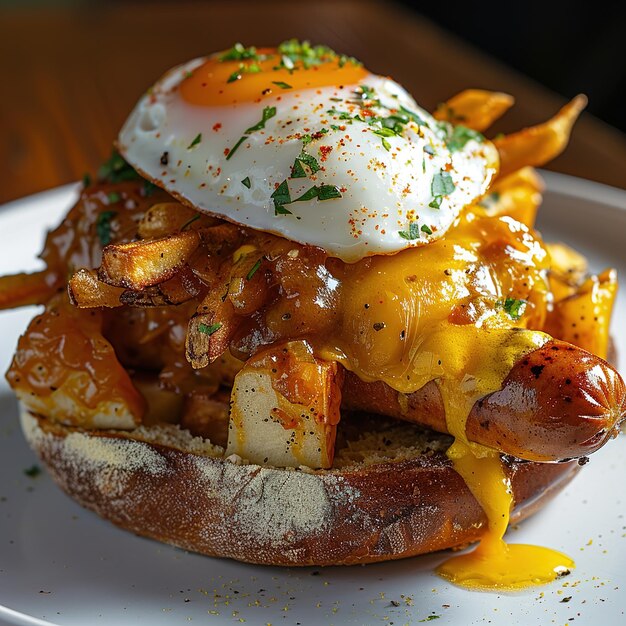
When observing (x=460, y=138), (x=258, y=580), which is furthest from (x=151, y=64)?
(x=258, y=580)

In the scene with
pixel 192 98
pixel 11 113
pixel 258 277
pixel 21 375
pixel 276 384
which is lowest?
pixel 11 113

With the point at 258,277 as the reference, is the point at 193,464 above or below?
below

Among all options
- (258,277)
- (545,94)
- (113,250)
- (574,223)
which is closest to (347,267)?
(258,277)

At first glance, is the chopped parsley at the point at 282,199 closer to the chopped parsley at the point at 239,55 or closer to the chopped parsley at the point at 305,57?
the chopped parsley at the point at 305,57

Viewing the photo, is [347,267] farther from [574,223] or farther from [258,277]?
[574,223]

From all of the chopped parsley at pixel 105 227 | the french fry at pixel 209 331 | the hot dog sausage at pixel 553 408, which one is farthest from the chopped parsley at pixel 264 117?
the hot dog sausage at pixel 553 408

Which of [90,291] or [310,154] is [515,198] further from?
[90,291]

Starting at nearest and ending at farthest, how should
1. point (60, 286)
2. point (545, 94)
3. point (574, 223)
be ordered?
point (60, 286) < point (574, 223) < point (545, 94)
